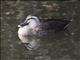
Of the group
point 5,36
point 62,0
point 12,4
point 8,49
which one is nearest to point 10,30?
point 5,36

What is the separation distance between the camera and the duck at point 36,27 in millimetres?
5828

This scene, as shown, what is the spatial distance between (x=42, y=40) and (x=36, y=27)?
304 millimetres

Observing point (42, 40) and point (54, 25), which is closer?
point (42, 40)

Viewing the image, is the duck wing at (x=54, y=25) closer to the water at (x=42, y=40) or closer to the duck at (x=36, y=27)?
the duck at (x=36, y=27)

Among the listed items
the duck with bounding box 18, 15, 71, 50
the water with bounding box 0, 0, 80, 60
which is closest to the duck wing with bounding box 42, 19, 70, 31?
the duck with bounding box 18, 15, 71, 50

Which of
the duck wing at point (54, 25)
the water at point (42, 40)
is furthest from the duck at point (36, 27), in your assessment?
the water at point (42, 40)

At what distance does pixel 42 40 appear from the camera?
5.73 m

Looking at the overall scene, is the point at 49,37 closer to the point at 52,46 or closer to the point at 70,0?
the point at 52,46

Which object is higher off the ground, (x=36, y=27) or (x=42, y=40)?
(x=36, y=27)

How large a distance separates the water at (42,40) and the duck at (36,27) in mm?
111

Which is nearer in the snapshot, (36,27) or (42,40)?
(42,40)

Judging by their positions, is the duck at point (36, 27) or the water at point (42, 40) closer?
the water at point (42, 40)

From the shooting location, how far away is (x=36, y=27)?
19.4 feet

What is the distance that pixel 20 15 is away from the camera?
6516 millimetres
